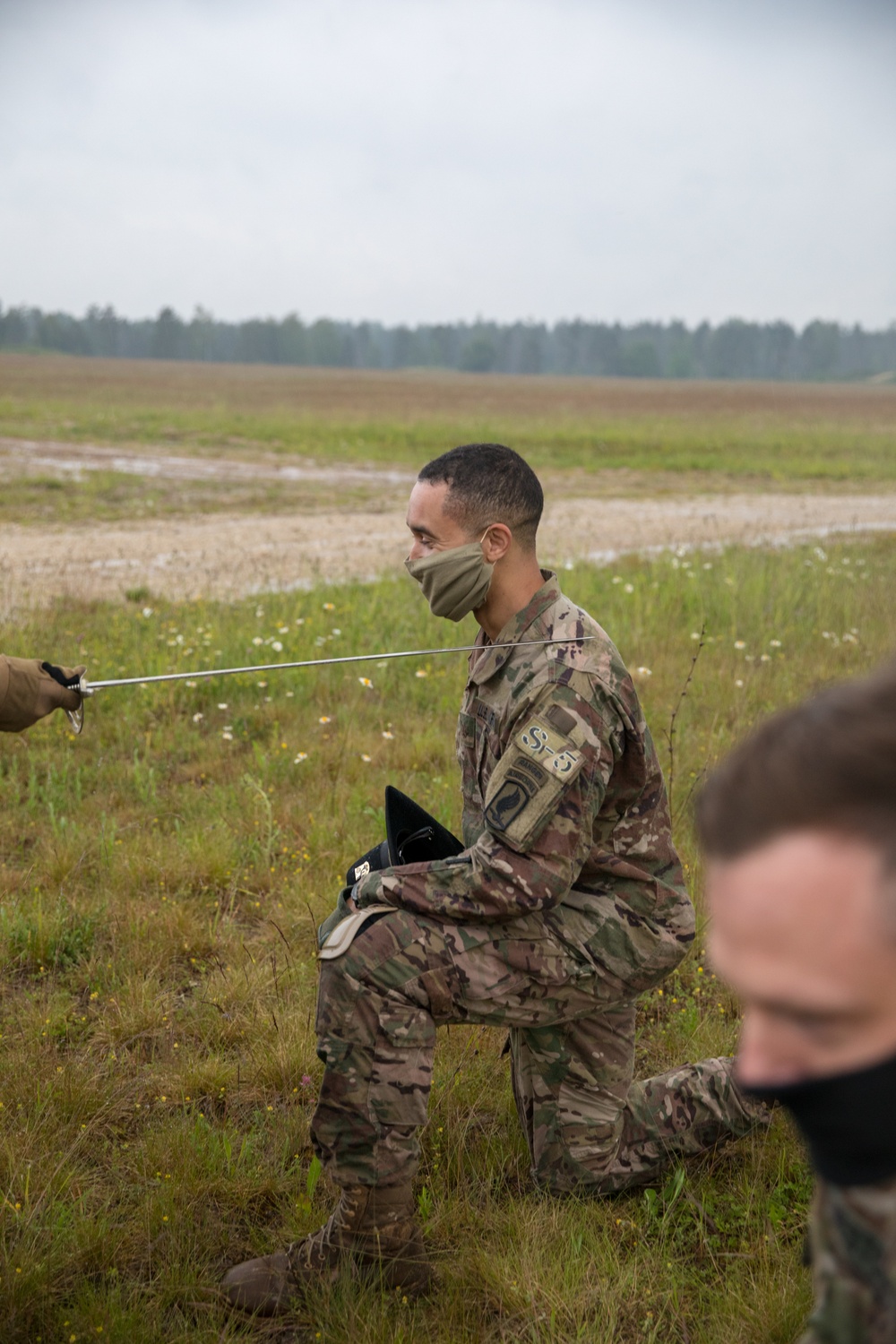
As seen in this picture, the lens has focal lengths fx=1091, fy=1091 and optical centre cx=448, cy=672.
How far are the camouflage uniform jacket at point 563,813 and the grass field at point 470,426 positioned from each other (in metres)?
21.6

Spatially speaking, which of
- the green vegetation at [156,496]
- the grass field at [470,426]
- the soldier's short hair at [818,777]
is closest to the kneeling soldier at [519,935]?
the soldier's short hair at [818,777]

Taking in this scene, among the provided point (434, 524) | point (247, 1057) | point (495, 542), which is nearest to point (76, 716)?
point (247, 1057)

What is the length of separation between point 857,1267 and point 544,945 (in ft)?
5.34

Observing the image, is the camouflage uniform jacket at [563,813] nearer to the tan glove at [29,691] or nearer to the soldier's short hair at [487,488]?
the soldier's short hair at [487,488]

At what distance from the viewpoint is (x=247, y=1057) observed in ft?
10.2

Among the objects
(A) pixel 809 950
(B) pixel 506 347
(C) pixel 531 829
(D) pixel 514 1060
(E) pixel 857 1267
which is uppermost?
(B) pixel 506 347

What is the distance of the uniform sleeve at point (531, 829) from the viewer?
2.31m

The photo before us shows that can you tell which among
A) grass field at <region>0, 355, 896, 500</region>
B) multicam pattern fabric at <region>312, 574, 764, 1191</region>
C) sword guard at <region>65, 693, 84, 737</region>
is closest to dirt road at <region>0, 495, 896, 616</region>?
sword guard at <region>65, 693, 84, 737</region>

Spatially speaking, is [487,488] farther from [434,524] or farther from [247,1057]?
[247,1057]

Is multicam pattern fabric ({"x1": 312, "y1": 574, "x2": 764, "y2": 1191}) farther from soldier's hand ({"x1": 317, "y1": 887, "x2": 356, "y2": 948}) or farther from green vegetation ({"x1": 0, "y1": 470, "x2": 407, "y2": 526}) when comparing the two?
green vegetation ({"x1": 0, "y1": 470, "x2": 407, "y2": 526})

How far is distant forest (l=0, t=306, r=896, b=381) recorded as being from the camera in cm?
13425

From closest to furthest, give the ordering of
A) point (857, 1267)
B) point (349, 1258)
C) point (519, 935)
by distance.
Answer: point (857, 1267)
point (349, 1258)
point (519, 935)

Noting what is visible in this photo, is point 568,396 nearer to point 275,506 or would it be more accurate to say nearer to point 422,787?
point 275,506

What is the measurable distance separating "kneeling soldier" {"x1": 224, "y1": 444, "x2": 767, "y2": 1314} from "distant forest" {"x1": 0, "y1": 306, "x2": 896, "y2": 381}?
136m
